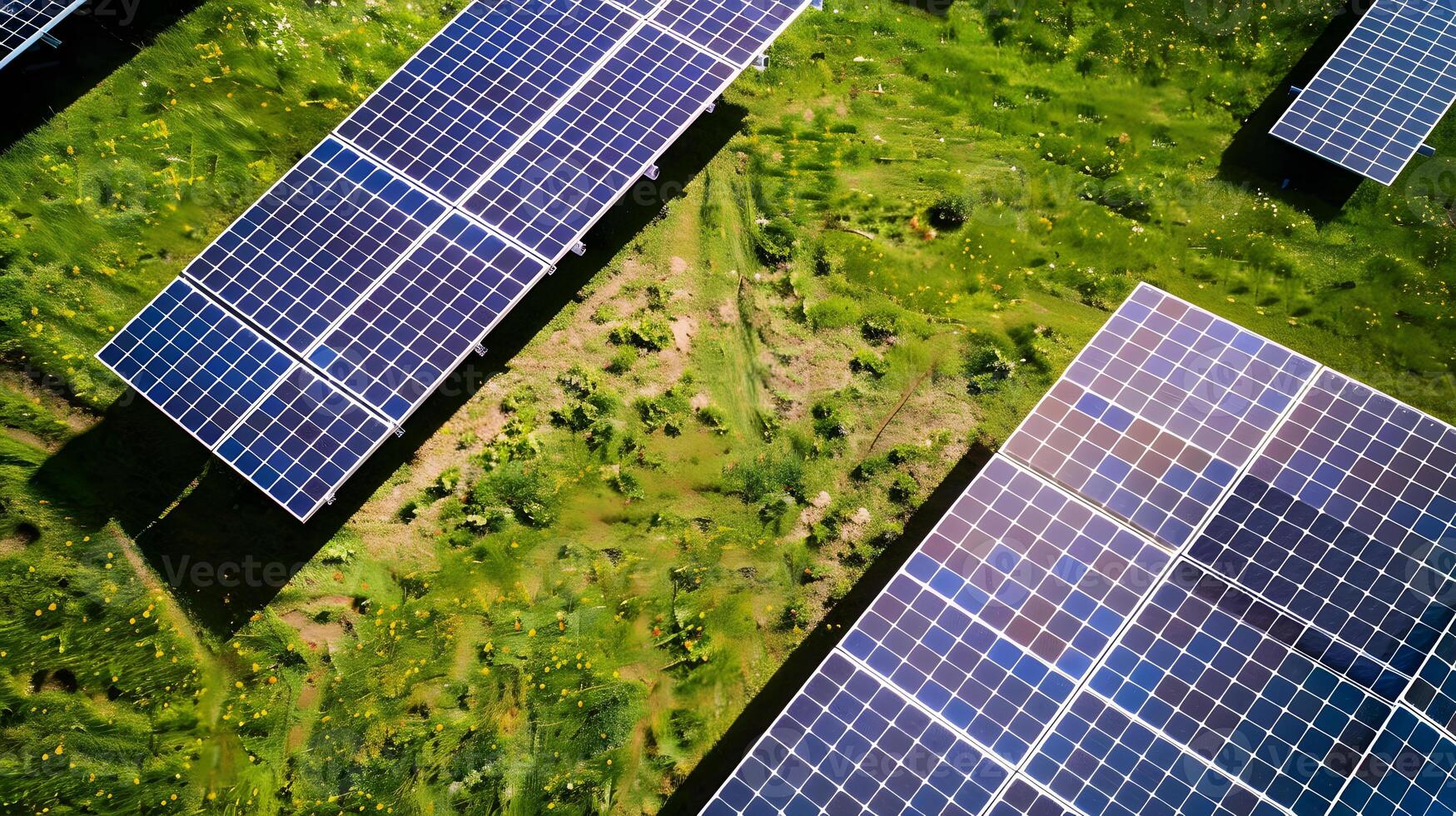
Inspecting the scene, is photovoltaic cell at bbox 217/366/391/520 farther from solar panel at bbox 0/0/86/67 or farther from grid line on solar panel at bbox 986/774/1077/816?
grid line on solar panel at bbox 986/774/1077/816

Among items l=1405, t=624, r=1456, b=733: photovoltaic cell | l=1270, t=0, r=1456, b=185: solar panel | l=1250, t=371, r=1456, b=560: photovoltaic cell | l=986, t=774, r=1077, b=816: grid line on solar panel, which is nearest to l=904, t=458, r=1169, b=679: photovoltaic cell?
l=986, t=774, r=1077, b=816: grid line on solar panel

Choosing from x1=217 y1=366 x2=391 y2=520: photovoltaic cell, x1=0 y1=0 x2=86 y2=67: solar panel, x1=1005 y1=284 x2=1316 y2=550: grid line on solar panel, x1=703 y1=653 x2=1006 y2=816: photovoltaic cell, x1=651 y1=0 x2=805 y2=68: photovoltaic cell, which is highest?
x1=0 y1=0 x2=86 y2=67: solar panel

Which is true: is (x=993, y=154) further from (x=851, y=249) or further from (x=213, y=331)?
(x=213, y=331)

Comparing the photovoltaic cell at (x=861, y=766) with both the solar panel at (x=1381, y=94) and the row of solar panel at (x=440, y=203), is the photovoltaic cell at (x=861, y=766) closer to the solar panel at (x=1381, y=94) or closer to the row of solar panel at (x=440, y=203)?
the row of solar panel at (x=440, y=203)

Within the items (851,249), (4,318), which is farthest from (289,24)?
(851,249)

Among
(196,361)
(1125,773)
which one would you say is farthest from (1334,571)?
(196,361)

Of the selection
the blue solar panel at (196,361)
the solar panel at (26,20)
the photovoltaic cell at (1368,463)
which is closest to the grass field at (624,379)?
the solar panel at (26,20)

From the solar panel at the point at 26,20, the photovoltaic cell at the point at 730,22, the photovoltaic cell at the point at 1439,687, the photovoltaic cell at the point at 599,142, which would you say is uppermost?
the solar panel at the point at 26,20

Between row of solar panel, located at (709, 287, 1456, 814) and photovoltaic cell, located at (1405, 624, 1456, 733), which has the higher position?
row of solar panel, located at (709, 287, 1456, 814)
